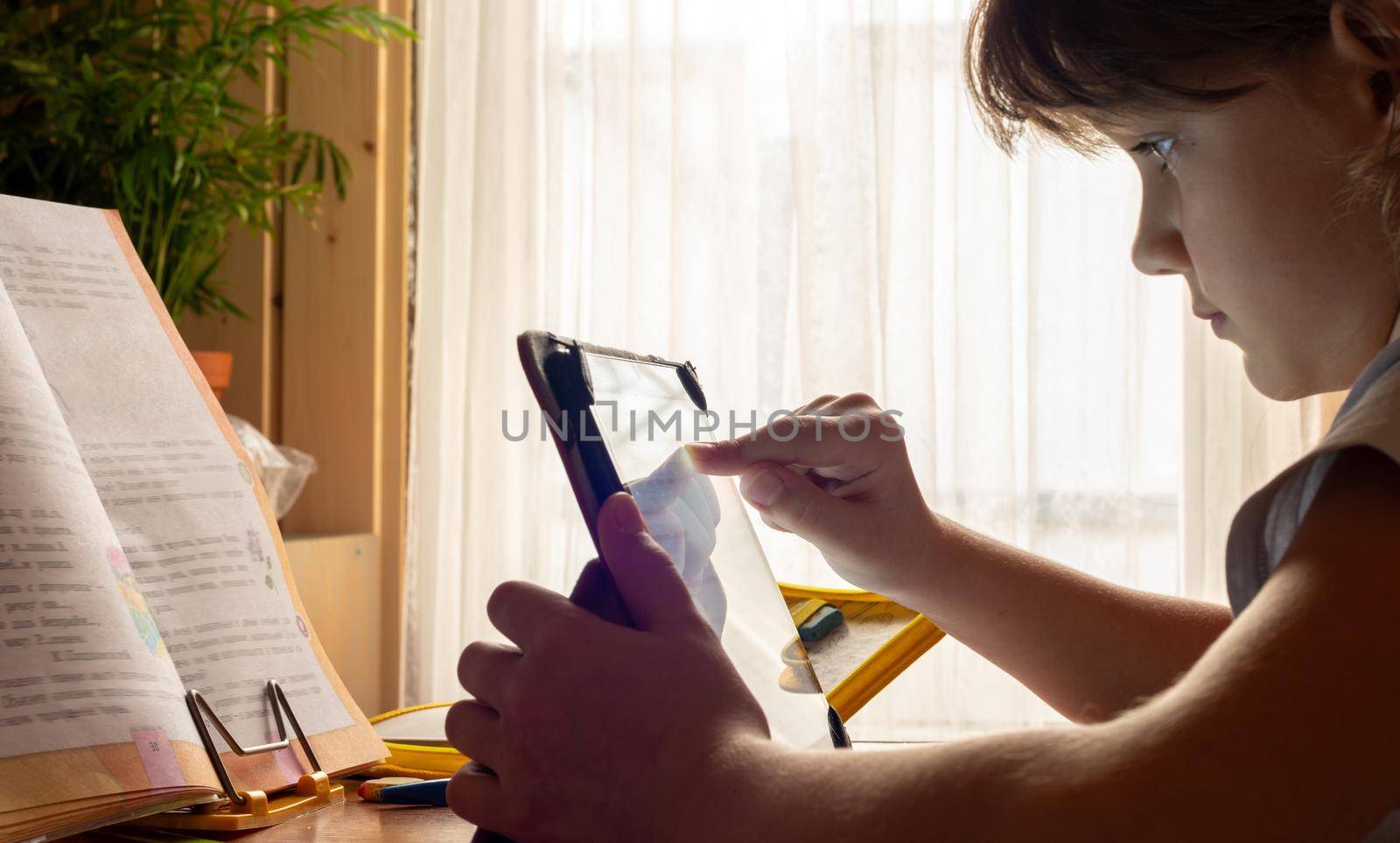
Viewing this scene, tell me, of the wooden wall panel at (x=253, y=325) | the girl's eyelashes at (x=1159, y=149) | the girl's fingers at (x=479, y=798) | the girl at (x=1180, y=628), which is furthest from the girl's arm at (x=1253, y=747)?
the wooden wall panel at (x=253, y=325)

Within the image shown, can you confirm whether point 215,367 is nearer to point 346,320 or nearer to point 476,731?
point 346,320

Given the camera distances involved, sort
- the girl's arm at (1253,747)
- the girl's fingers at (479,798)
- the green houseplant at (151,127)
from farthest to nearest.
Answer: the green houseplant at (151,127), the girl's fingers at (479,798), the girl's arm at (1253,747)

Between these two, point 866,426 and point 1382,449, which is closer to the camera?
point 1382,449

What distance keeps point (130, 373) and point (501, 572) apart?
1428mm

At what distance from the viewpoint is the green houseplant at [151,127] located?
5.07ft

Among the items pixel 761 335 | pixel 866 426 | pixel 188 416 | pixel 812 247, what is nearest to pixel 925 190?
pixel 812 247

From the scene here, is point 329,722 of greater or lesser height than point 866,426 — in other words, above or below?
below

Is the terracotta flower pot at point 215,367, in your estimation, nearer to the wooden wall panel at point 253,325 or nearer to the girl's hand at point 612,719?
the wooden wall panel at point 253,325

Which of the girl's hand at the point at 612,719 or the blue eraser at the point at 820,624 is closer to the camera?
the girl's hand at the point at 612,719

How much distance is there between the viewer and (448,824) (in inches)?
21.4

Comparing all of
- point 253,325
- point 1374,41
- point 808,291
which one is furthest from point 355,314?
point 1374,41

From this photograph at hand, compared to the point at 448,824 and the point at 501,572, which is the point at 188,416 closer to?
the point at 448,824

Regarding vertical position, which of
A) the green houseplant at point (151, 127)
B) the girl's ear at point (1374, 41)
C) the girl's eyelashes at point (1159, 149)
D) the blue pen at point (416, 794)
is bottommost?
the blue pen at point (416, 794)

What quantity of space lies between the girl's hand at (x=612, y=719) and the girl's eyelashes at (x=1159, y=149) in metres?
0.31
